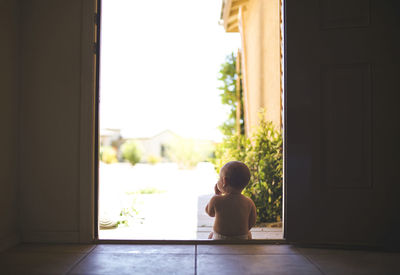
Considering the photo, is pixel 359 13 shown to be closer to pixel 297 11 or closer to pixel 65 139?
pixel 297 11

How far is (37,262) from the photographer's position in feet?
6.20

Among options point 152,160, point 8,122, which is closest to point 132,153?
point 152,160

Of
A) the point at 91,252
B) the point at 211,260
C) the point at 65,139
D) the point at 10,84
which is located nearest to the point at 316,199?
the point at 211,260

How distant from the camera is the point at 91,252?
207 centimetres

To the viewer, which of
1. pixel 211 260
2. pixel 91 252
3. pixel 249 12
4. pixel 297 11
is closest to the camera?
pixel 211 260

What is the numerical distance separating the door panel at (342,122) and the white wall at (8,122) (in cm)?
185

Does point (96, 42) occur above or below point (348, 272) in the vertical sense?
above

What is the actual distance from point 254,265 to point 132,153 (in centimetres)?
1485

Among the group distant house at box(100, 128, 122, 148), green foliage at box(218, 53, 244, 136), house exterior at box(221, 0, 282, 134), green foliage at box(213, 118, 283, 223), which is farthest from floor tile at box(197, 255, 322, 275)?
distant house at box(100, 128, 122, 148)

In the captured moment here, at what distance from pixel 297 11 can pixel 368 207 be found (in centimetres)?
138

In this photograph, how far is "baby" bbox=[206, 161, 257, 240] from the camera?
2209 millimetres

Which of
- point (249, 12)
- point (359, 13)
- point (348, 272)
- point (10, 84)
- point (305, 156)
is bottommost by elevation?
point (348, 272)

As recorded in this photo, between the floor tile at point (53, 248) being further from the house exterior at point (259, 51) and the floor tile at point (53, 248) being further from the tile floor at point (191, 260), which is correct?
the house exterior at point (259, 51)

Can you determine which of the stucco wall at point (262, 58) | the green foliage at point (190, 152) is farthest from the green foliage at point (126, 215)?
the green foliage at point (190, 152)
